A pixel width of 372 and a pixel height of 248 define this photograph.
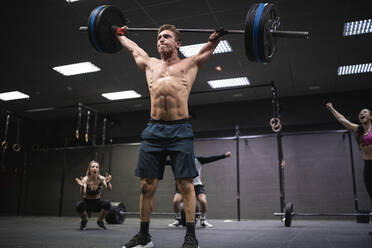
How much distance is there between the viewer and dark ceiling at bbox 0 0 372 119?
4.17 metres

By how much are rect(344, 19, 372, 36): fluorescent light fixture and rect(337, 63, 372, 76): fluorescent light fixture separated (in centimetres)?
125

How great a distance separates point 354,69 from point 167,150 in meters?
5.31

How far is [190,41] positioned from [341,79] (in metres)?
3.35

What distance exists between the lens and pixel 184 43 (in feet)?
16.5

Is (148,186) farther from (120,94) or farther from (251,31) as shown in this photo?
(120,94)

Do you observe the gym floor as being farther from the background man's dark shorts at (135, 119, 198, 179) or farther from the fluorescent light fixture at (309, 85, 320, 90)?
the fluorescent light fixture at (309, 85, 320, 90)

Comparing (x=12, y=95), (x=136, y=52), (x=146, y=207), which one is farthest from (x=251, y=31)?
(x=12, y=95)

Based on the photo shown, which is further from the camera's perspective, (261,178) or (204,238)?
(261,178)

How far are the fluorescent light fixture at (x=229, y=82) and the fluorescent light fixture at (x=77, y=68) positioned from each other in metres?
2.31

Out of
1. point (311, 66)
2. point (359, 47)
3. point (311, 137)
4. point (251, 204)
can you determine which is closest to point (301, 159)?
point (311, 137)

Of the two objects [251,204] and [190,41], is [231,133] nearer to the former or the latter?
[251,204]

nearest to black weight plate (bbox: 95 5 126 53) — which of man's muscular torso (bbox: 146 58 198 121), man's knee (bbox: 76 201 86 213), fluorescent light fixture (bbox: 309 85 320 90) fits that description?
man's muscular torso (bbox: 146 58 198 121)

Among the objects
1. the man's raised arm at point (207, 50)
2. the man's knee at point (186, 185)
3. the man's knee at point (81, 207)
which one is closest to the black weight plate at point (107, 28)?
the man's raised arm at point (207, 50)

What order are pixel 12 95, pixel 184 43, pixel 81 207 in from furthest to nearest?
pixel 12 95, pixel 184 43, pixel 81 207
